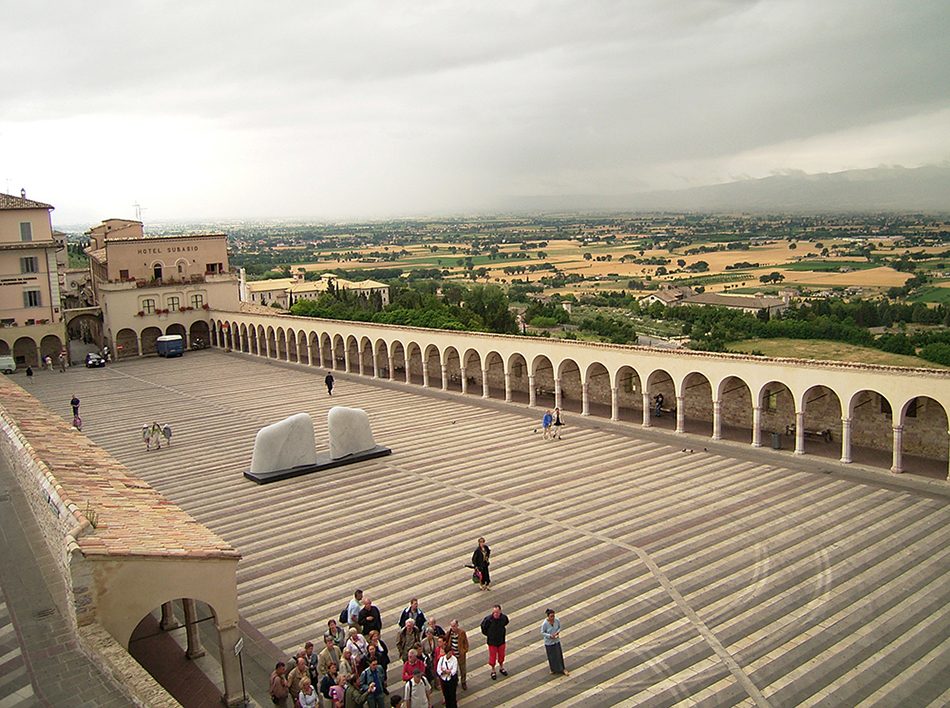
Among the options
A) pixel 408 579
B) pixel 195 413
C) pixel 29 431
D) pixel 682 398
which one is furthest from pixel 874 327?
pixel 29 431

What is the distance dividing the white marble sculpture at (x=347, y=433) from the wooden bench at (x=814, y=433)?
12.6 m

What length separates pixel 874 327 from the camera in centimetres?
5725

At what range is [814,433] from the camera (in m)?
22.1

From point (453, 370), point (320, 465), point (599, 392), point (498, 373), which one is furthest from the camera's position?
point (453, 370)

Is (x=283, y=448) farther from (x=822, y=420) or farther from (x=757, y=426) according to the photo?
(x=822, y=420)

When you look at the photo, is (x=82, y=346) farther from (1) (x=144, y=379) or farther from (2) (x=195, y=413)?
(2) (x=195, y=413)

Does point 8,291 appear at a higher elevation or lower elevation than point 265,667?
Result: higher

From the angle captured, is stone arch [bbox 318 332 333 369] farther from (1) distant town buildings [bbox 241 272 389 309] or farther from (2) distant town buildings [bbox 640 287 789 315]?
(2) distant town buildings [bbox 640 287 789 315]

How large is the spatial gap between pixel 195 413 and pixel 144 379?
36.0 ft

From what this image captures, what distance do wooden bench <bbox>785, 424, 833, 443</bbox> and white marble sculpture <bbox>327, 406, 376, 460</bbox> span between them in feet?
41.2

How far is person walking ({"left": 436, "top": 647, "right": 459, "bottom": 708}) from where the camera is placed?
9.45 meters

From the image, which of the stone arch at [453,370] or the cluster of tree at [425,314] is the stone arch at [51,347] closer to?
the cluster of tree at [425,314]

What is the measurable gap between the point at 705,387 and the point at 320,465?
42.3 ft

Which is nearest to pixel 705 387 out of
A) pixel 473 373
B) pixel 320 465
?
pixel 473 373
